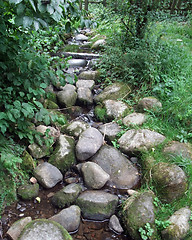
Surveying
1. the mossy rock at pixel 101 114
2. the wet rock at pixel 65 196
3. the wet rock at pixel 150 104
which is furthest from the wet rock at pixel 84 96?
the wet rock at pixel 65 196

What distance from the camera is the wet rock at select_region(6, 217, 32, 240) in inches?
90.5

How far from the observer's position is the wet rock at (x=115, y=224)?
→ 260cm

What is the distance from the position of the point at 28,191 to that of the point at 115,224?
42.7 inches

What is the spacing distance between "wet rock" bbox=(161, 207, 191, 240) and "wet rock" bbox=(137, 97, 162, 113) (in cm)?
183

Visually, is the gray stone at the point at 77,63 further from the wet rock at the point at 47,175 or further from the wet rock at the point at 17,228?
the wet rock at the point at 17,228

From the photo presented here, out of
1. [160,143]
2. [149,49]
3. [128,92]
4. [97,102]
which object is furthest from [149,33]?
[160,143]

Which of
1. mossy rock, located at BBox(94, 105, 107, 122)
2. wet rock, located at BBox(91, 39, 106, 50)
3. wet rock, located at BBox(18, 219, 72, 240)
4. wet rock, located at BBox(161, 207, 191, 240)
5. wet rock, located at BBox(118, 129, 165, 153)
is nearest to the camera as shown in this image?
wet rock, located at BBox(18, 219, 72, 240)

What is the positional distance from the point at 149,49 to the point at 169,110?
54.1 inches

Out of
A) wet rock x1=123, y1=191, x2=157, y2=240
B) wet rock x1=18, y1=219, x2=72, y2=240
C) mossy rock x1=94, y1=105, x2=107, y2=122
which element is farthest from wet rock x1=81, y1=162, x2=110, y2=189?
mossy rock x1=94, y1=105, x2=107, y2=122

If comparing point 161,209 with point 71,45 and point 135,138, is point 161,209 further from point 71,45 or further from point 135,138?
point 71,45

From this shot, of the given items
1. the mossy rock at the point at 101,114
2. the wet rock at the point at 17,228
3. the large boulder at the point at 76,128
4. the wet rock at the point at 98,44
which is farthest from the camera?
the wet rock at the point at 98,44

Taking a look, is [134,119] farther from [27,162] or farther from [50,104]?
[27,162]

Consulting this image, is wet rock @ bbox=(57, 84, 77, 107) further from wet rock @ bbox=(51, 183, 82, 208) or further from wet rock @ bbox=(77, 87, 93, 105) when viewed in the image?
wet rock @ bbox=(51, 183, 82, 208)

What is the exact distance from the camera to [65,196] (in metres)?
2.79
